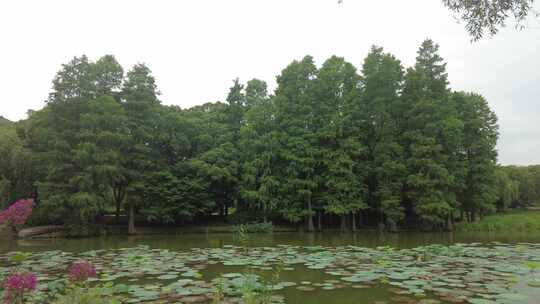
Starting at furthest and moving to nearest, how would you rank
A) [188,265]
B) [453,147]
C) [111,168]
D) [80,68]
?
[453,147], [80,68], [111,168], [188,265]

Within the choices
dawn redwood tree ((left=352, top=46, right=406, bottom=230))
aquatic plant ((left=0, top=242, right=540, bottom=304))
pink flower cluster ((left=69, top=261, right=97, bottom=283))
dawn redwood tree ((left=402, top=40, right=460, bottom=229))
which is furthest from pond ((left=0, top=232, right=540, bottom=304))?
dawn redwood tree ((left=352, top=46, right=406, bottom=230))

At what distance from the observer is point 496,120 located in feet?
105

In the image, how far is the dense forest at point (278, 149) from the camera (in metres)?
26.0

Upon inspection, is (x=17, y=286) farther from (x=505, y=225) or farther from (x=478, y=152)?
(x=505, y=225)

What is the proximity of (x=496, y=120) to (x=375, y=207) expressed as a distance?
43.3ft

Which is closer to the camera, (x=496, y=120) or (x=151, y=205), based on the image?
(x=151, y=205)

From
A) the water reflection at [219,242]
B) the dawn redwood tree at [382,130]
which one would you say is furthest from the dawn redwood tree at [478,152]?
the water reflection at [219,242]

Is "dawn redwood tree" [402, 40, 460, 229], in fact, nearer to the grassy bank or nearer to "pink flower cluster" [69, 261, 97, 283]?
the grassy bank

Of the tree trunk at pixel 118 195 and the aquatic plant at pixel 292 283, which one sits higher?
the tree trunk at pixel 118 195

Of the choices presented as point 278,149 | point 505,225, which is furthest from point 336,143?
point 505,225

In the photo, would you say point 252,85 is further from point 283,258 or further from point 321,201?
point 283,258

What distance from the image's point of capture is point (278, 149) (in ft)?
99.3

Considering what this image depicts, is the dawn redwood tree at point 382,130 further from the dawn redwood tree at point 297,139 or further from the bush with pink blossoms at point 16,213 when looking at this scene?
the bush with pink blossoms at point 16,213

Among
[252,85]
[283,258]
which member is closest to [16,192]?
[252,85]
